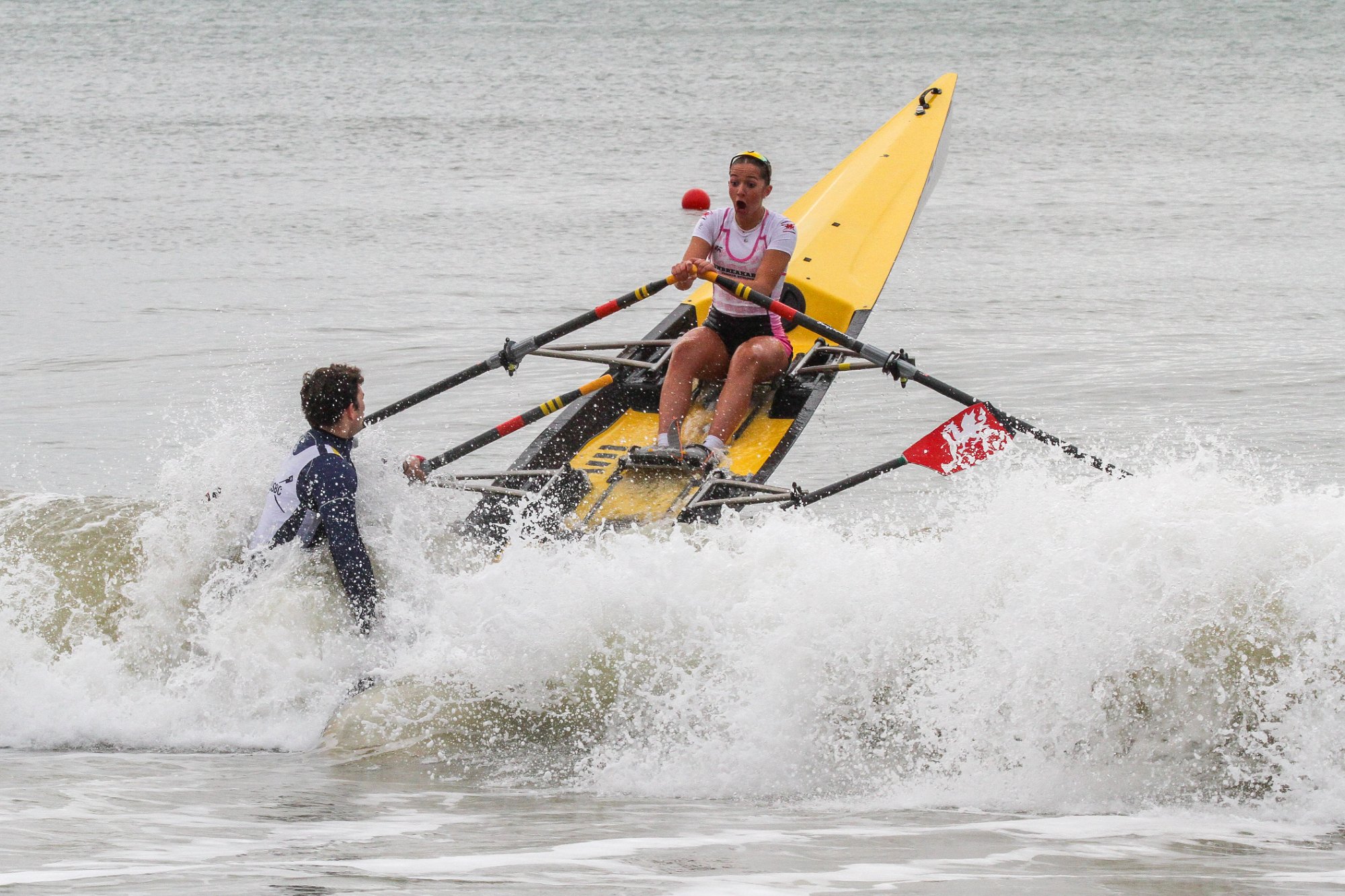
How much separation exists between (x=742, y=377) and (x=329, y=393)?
2202 millimetres

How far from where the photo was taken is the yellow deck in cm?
627

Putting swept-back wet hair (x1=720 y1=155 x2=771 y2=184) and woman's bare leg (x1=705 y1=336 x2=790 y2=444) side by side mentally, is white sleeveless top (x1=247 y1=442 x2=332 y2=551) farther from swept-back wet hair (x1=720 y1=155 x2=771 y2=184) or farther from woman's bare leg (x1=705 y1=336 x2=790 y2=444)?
swept-back wet hair (x1=720 y1=155 x2=771 y2=184)

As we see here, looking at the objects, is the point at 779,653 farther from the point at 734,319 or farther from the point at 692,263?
the point at 734,319

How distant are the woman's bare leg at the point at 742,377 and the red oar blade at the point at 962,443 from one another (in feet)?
2.87

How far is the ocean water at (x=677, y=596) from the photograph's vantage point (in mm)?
3541

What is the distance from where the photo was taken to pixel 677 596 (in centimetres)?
487

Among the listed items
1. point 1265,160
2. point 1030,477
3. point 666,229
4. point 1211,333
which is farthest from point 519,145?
point 1030,477

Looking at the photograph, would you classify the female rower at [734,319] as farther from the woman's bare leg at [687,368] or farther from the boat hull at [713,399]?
the boat hull at [713,399]

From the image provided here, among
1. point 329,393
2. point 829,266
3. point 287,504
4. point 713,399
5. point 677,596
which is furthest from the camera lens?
point 829,266

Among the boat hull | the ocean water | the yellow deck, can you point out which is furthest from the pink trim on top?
the ocean water

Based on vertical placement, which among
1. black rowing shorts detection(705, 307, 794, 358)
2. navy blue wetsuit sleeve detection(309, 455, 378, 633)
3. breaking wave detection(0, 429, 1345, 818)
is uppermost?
black rowing shorts detection(705, 307, 794, 358)

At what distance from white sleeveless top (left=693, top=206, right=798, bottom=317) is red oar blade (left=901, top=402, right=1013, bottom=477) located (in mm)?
1072

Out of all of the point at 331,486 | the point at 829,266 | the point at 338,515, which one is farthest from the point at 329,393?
the point at 829,266

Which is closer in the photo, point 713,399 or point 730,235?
point 730,235
